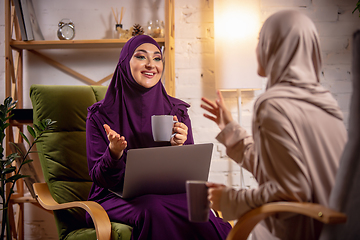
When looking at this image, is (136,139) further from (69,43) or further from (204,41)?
(204,41)

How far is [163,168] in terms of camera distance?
1.20 metres

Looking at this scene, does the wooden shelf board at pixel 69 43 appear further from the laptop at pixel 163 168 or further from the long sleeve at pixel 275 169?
the long sleeve at pixel 275 169

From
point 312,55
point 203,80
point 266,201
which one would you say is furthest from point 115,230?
point 203,80

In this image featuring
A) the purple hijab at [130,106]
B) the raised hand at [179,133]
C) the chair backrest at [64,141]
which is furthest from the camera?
the chair backrest at [64,141]

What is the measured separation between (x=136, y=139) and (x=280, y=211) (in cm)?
94

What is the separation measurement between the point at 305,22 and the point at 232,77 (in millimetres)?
1229

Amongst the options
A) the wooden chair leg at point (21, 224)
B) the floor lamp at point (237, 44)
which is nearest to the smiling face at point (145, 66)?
the floor lamp at point (237, 44)

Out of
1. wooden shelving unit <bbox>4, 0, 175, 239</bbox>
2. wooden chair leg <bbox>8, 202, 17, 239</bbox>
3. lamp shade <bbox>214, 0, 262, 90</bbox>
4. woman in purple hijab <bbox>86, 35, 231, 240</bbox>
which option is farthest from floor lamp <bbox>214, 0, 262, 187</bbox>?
wooden chair leg <bbox>8, 202, 17, 239</bbox>

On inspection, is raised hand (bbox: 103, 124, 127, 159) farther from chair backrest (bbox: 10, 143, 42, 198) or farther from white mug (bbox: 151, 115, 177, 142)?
chair backrest (bbox: 10, 143, 42, 198)

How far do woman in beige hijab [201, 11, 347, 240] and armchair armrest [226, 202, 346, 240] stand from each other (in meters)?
0.02

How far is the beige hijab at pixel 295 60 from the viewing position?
0.72m

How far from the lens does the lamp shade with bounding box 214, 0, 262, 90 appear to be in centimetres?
194

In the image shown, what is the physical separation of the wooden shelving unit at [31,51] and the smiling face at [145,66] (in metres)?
0.45

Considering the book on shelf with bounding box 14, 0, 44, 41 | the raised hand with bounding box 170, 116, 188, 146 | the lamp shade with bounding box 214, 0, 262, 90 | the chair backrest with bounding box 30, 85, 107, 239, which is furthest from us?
the book on shelf with bounding box 14, 0, 44, 41
